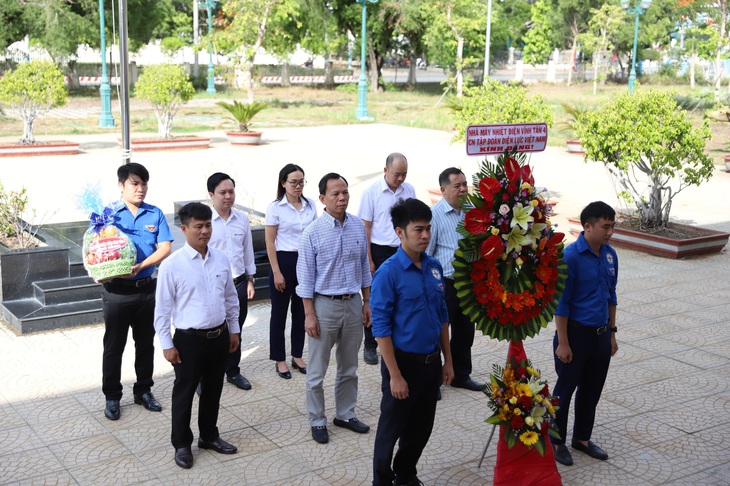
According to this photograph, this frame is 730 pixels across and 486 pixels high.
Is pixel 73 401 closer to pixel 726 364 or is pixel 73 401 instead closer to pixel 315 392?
pixel 315 392

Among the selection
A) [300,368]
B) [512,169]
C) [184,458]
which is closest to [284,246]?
[300,368]

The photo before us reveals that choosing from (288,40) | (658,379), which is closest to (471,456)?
(658,379)

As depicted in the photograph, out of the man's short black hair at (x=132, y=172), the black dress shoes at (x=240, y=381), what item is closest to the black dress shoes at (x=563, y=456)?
the black dress shoes at (x=240, y=381)

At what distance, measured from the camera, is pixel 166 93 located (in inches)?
846

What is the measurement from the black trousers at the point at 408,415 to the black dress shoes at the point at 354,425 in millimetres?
976

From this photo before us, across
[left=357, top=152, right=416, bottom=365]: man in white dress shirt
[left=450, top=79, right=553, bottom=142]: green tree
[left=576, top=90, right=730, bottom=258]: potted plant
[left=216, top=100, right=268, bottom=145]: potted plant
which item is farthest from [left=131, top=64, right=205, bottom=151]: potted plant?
[left=357, top=152, right=416, bottom=365]: man in white dress shirt

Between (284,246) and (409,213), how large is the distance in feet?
7.76

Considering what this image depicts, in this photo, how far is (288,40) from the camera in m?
37.3

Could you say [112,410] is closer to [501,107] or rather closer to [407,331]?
[407,331]

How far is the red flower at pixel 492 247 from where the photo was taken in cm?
460

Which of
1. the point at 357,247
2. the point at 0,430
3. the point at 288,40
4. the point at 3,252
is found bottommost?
the point at 0,430

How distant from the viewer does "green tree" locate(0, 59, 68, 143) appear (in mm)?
19594

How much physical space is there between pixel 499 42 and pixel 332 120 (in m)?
22.0

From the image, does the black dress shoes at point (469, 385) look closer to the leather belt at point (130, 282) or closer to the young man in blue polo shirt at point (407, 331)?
the young man in blue polo shirt at point (407, 331)
